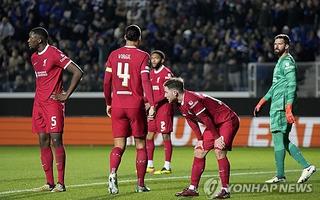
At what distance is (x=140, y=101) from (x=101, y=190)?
1.42 metres

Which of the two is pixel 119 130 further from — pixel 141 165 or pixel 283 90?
pixel 283 90

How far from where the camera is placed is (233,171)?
1565 cm

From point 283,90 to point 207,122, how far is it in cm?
285

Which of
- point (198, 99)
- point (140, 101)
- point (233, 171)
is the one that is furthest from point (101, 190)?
point (233, 171)

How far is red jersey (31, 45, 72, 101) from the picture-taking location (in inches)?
483

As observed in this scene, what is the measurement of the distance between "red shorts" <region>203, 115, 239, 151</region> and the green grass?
27.2 inches

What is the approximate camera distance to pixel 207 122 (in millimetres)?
10852

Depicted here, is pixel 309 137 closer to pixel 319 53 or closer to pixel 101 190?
pixel 319 53

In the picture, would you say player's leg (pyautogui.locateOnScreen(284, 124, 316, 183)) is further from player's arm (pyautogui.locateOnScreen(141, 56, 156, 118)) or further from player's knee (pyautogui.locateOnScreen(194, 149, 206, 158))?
player's arm (pyautogui.locateOnScreen(141, 56, 156, 118))

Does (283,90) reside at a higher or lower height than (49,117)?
higher

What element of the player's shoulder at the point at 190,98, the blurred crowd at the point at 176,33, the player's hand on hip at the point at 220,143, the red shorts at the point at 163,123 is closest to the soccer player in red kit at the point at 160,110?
the red shorts at the point at 163,123

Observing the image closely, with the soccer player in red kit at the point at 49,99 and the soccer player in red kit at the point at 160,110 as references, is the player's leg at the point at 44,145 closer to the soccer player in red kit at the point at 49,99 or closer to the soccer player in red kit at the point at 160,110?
the soccer player in red kit at the point at 49,99

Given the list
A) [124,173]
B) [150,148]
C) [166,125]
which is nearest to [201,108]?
[124,173]

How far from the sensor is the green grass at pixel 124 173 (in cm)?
1173
